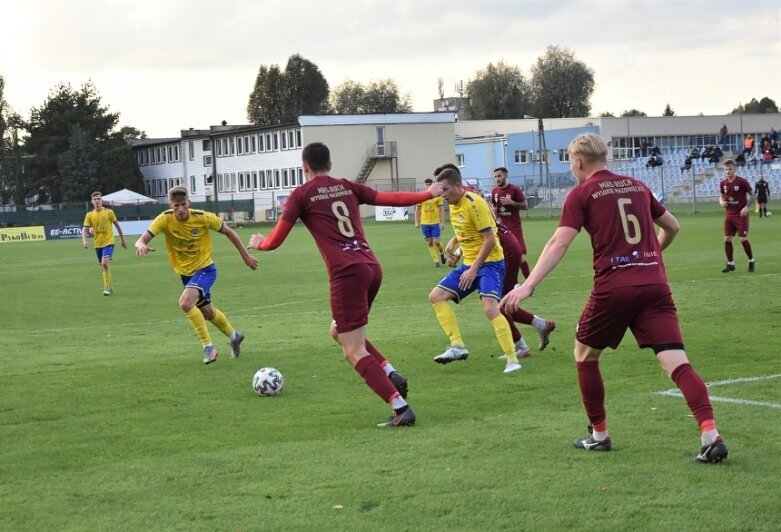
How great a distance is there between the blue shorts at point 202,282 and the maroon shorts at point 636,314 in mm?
6421

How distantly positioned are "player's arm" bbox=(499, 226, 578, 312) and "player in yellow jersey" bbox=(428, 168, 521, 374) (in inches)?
146

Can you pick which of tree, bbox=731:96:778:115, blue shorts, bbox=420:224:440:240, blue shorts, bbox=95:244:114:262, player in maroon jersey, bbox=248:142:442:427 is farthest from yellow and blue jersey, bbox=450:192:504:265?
tree, bbox=731:96:778:115

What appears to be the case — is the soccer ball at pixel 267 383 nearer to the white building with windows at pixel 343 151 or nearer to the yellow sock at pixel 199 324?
the yellow sock at pixel 199 324

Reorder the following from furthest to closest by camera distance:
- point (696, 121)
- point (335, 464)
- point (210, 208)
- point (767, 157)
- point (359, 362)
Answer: point (696, 121), point (210, 208), point (767, 157), point (359, 362), point (335, 464)

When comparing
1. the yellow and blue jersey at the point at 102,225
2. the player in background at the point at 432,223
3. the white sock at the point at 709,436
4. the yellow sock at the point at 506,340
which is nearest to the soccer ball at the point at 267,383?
the yellow sock at the point at 506,340

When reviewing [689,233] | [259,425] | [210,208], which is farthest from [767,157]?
[259,425]

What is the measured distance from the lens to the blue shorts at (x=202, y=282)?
11977 millimetres

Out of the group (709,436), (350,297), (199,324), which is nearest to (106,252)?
(199,324)

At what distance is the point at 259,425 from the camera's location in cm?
812

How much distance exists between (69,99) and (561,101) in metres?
61.1

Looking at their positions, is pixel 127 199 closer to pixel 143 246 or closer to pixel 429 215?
pixel 429 215

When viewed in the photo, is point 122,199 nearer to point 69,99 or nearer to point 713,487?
point 69,99

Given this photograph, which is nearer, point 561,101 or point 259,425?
point 259,425

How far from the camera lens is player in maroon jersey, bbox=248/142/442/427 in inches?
311
